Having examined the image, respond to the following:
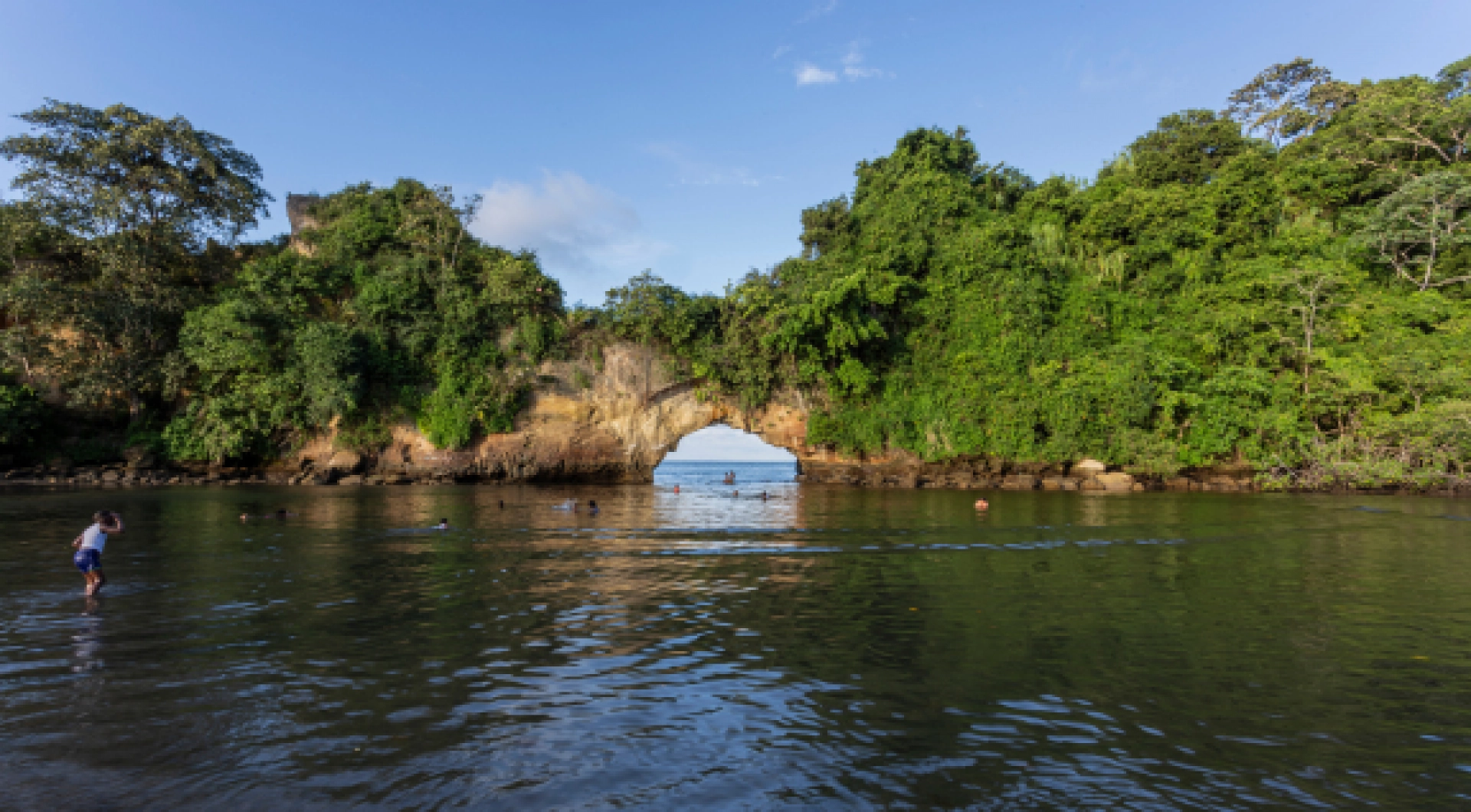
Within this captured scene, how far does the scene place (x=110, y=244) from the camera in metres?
33.2

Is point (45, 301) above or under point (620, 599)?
above

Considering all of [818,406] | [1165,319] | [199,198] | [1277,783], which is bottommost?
[1277,783]

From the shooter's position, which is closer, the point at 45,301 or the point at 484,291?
the point at 45,301

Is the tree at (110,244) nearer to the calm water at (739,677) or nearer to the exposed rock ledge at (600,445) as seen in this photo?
the exposed rock ledge at (600,445)

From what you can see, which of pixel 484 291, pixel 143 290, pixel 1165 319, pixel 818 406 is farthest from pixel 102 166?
pixel 1165 319

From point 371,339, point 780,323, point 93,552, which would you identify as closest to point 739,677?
point 93,552

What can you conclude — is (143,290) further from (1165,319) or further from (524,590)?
(1165,319)

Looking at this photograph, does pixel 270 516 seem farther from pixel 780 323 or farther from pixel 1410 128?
pixel 1410 128

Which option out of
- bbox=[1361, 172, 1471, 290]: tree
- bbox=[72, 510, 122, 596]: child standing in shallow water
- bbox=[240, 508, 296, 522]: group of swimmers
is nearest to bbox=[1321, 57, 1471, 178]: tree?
bbox=[1361, 172, 1471, 290]: tree

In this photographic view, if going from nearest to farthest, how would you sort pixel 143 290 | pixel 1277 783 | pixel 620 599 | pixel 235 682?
pixel 1277 783 < pixel 235 682 < pixel 620 599 < pixel 143 290

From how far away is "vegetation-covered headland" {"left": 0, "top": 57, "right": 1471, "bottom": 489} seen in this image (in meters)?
30.6

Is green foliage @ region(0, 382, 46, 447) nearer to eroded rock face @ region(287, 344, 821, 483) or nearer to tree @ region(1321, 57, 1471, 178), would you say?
eroded rock face @ region(287, 344, 821, 483)

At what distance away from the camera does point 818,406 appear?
3634 centimetres

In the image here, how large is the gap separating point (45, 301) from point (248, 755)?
39.5 metres
